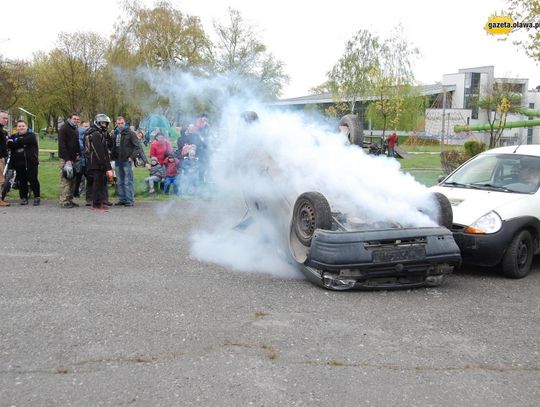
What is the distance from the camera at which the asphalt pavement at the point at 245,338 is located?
3.32 m

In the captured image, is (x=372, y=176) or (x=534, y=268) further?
(x=534, y=268)

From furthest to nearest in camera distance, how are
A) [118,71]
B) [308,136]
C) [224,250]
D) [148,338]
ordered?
[118,71]
[224,250]
[308,136]
[148,338]

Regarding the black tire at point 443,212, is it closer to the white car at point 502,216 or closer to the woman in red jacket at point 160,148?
the white car at point 502,216

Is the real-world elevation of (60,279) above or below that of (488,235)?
below

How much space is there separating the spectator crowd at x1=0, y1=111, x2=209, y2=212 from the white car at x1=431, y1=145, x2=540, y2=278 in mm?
5232

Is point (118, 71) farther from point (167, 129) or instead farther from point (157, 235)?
point (157, 235)

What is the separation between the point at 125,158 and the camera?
1132 cm

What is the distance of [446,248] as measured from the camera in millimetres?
5539

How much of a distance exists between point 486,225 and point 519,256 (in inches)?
26.1

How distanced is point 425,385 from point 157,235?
5.78 m

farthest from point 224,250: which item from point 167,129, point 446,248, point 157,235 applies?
point 167,129

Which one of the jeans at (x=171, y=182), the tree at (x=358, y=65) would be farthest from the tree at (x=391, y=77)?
the jeans at (x=171, y=182)

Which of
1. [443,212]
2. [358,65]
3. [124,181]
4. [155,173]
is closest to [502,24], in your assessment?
[155,173]

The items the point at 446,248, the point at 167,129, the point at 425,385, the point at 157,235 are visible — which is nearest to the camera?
the point at 425,385
